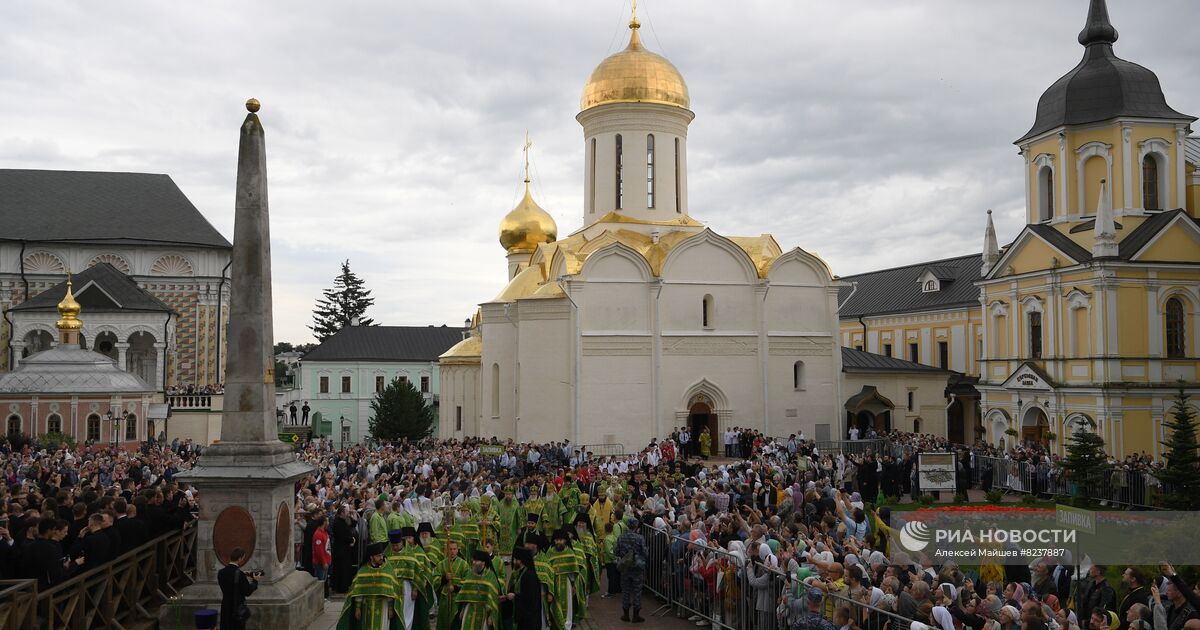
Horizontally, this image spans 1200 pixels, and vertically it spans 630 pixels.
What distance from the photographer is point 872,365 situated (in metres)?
36.4

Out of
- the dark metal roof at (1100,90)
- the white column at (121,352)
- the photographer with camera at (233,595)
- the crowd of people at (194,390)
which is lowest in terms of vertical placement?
the photographer with camera at (233,595)

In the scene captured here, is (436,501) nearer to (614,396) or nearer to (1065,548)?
(1065,548)

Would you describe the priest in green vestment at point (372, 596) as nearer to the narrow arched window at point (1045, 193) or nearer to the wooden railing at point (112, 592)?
the wooden railing at point (112, 592)

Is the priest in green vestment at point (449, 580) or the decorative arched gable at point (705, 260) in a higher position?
the decorative arched gable at point (705, 260)

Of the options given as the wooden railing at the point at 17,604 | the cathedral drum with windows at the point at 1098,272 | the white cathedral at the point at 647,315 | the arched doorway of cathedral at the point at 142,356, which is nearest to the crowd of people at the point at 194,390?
the arched doorway of cathedral at the point at 142,356

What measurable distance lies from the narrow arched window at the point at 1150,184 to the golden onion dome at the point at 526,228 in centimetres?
2368

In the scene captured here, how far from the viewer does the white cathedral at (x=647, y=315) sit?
30.6 metres

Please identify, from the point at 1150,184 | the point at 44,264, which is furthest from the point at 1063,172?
the point at 44,264

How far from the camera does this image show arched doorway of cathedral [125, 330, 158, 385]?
147 ft

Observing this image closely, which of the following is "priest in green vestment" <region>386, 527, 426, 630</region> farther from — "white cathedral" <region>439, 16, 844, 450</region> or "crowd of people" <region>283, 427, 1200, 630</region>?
"white cathedral" <region>439, 16, 844, 450</region>

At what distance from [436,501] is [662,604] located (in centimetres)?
502

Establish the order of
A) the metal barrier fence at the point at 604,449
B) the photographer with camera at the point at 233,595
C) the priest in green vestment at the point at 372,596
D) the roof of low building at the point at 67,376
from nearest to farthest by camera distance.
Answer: the photographer with camera at the point at 233,595, the priest in green vestment at the point at 372,596, the metal barrier fence at the point at 604,449, the roof of low building at the point at 67,376

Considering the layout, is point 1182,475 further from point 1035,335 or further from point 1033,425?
point 1035,335

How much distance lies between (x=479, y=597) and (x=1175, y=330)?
28.3 m
